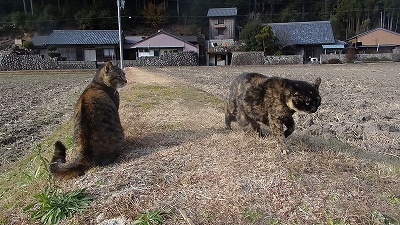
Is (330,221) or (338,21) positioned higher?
(338,21)

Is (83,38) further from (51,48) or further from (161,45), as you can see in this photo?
(161,45)

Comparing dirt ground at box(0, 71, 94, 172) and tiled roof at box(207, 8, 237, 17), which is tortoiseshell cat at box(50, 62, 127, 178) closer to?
dirt ground at box(0, 71, 94, 172)

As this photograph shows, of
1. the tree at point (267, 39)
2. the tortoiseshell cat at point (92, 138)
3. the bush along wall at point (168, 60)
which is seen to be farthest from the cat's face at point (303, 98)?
the tree at point (267, 39)

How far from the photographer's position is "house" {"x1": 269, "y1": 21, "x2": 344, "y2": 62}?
44750 mm

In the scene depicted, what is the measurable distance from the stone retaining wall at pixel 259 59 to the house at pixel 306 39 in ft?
18.2

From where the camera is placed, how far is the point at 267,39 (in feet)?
139

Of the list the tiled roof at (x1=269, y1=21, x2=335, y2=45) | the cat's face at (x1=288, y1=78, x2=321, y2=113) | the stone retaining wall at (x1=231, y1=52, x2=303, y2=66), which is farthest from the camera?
the tiled roof at (x1=269, y1=21, x2=335, y2=45)

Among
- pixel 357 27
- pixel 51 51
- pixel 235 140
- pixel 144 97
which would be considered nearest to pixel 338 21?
pixel 357 27

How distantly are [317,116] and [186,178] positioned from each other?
5253 millimetres

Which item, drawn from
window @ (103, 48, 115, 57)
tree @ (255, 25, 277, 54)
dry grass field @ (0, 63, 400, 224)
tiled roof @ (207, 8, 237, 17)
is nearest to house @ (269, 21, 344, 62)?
tree @ (255, 25, 277, 54)

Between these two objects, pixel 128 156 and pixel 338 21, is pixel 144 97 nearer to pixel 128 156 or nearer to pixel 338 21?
pixel 128 156

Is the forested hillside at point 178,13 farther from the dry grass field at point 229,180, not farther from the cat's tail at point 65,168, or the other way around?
the cat's tail at point 65,168

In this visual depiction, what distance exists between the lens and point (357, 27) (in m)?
56.9

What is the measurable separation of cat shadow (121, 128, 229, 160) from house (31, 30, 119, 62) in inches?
1694
